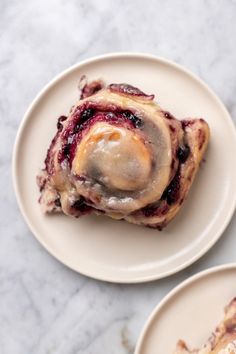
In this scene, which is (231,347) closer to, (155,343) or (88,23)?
(155,343)

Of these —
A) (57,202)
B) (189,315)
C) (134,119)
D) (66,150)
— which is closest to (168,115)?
(134,119)

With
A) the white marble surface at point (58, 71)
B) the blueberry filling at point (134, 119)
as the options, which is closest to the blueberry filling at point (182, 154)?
the blueberry filling at point (134, 119)

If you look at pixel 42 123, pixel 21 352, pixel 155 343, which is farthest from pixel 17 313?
pixel 42 123

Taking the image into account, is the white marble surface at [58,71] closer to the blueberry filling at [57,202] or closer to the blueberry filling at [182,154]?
the blueberry filling at [57,202]

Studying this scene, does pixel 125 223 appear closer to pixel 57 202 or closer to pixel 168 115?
pixel 57 202

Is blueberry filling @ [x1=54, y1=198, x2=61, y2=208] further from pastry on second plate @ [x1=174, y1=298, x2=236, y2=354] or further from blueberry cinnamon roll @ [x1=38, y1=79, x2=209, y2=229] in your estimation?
pastry on second plate @ [x1=174, y1=298, x2=236, y2=354]

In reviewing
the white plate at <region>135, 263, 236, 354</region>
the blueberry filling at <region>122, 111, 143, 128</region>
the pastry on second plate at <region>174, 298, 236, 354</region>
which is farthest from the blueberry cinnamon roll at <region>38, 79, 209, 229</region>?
the pastry on second plate at <region>174, 298, 236, 354</region>
